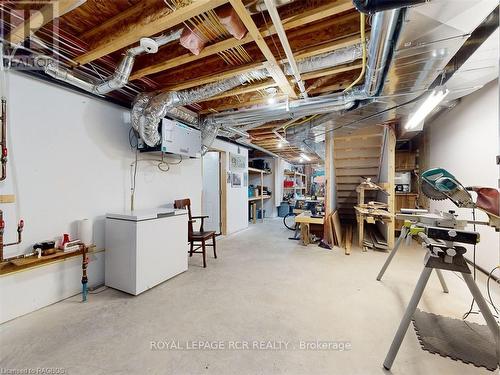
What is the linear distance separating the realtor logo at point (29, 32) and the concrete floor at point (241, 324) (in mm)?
2294

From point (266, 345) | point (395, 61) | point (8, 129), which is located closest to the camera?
point (266, 345)

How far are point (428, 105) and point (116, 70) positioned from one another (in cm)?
348

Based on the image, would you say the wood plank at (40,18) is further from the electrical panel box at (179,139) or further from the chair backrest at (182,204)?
the chair backrest at (182,204)

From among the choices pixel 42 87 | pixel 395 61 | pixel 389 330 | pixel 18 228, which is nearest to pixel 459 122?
pixel 395 61

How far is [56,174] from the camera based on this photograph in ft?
7.28

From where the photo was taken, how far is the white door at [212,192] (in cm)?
509

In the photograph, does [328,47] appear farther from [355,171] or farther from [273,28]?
[355,171]

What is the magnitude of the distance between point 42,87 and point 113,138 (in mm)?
780

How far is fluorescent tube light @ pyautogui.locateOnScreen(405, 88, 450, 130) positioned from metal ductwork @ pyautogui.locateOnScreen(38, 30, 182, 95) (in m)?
2.64

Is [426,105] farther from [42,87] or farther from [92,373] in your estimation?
[42,87]

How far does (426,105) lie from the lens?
2588mm

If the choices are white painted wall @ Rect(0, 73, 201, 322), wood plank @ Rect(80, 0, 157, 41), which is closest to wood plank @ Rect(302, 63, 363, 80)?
wood plank @ Rect(80, 0, 157, 41)

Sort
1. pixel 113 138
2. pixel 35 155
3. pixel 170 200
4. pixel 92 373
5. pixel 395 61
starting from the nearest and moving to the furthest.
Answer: pixel 92 373 → pixel 395 61 → pixel 35 155 → pixel 113 138 → pixel 170 200

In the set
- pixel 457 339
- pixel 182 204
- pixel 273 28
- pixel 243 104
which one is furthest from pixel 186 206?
pixel 457 339
